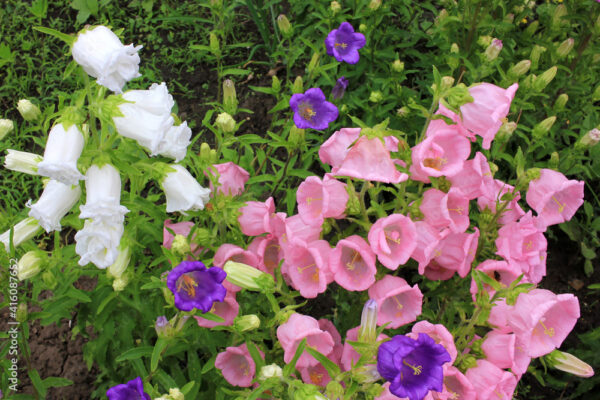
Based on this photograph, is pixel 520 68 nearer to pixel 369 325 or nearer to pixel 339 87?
pixel 339 87

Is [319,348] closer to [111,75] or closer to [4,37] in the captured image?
[111,75]

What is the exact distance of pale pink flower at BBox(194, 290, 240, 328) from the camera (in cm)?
227

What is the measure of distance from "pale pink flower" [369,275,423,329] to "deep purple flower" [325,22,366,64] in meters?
1.57

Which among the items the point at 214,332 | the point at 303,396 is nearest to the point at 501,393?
the point at 303,396

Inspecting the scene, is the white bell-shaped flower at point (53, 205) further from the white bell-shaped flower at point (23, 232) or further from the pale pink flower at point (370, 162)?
the pale pink flower at point (370, 162)

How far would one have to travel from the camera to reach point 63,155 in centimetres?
175

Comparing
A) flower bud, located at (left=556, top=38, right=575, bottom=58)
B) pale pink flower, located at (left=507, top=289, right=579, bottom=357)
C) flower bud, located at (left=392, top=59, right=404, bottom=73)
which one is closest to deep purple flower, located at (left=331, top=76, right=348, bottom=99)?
flower bud, located at (left=392, top=59, right=404, bottom=73)

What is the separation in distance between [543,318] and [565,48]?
2199mm

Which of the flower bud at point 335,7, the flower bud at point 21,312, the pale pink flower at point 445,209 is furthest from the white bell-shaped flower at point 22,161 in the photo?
the flower bud at point 335,7

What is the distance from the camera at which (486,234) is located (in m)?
2.66

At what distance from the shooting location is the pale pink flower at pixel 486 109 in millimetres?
2172

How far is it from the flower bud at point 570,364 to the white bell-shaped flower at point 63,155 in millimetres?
2206

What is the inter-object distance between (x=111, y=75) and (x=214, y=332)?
4.50ft

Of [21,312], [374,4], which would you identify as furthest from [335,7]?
[21,312]
